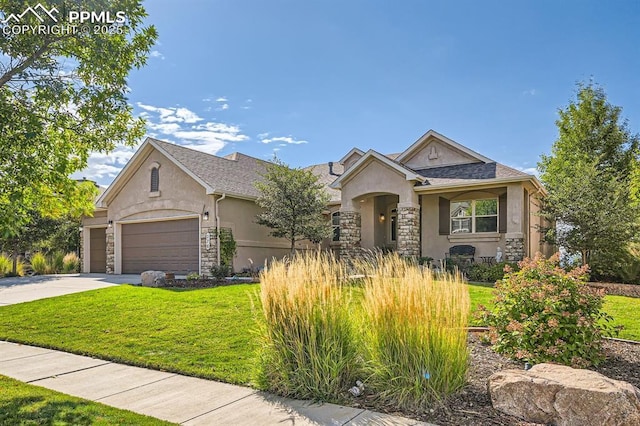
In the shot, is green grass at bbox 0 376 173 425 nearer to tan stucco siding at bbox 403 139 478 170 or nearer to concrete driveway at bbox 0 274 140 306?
concrete driveway at bbox 0 274 140 306

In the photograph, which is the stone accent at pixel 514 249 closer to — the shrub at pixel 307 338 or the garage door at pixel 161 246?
the garage door at pixel 161 246

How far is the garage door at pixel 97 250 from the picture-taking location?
2192cm

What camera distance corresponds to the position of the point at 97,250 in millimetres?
22203

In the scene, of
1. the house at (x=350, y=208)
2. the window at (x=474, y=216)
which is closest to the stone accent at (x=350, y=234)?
the house at (x=350, y=208)

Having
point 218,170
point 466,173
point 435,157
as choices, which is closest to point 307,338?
point 466,173

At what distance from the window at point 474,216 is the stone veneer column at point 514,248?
1730 millimetres

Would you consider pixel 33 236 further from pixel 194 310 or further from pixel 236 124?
pixel 194 310

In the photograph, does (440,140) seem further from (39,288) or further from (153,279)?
(39,288)

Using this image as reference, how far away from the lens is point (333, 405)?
460 cm

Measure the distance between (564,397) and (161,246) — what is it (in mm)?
17261

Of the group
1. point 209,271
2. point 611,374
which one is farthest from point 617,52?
point 209,271

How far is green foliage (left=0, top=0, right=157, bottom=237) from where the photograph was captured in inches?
212

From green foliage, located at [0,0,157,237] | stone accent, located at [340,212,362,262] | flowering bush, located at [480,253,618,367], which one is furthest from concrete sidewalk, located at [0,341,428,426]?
stone accent, located at [340,212,362,262]

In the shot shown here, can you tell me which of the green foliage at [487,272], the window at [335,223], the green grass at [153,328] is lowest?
the green grass at [153,328]
